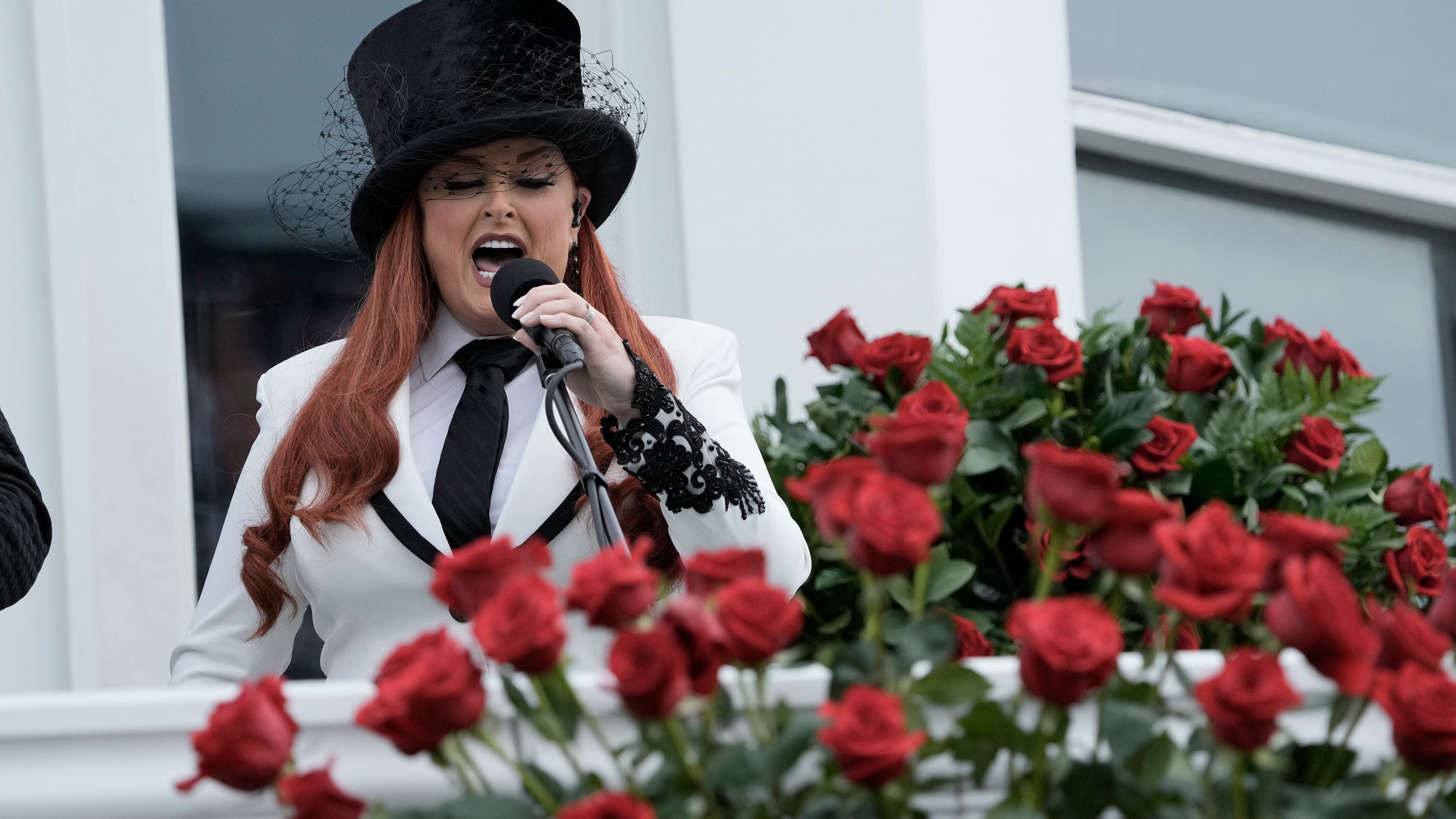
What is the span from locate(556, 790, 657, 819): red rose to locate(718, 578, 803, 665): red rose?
2.9 inches

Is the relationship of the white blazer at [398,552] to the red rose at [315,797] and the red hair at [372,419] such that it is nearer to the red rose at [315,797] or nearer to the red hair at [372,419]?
the red hair at [372,419]

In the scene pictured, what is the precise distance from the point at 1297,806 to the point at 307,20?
2816 mm

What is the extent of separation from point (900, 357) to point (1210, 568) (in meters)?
1.54

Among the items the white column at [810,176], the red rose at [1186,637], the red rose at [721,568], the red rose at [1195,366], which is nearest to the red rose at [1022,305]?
the red rose at [1195,366]

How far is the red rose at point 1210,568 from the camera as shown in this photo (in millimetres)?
597

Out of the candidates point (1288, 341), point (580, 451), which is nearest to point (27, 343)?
point (580, 451)

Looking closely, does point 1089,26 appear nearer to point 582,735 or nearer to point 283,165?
point 283,165

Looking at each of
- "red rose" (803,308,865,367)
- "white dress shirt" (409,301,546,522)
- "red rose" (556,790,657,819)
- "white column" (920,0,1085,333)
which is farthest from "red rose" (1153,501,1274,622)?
"white column" (920,0,1085,333)

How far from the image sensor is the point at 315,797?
654 mm

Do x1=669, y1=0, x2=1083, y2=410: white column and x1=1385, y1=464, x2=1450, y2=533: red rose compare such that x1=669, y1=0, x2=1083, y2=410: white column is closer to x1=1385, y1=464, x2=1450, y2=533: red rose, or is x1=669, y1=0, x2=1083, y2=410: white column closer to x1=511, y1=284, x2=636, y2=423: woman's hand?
x1=1385, y1=464, x2=1450, y2=533: red rose

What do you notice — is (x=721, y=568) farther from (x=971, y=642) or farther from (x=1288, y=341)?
(x=1288, y=341)

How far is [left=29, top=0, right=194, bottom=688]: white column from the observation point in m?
2.63

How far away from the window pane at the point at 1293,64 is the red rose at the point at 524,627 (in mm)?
3338

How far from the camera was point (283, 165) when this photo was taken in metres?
3.02
